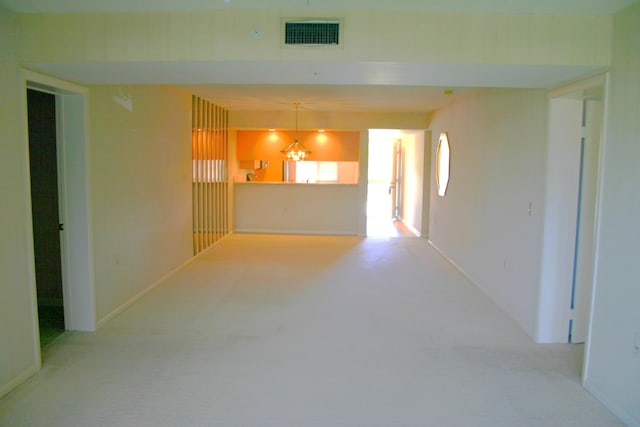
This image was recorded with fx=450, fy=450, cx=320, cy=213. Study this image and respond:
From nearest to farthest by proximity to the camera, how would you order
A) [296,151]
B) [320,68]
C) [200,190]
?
[320,68] < [200,190] < [296,151]

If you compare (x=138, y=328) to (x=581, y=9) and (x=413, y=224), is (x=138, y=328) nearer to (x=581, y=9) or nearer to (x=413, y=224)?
(x=581, y=9)

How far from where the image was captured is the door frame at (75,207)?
3.86m

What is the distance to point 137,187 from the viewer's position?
500 centimetres

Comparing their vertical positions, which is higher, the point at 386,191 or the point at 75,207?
the point at 75,207

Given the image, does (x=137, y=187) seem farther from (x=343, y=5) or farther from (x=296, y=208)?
(x=296, y=208)

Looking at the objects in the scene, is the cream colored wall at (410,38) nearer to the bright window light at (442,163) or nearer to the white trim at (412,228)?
the bright window light at (442,163)

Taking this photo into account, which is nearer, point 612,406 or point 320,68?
point 612,406

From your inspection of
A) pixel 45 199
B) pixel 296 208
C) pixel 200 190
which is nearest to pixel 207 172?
pixel 200 190

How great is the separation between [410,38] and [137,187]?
11.3 feet

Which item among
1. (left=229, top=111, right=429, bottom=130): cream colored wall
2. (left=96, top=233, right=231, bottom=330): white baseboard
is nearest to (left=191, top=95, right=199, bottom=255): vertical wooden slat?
(left=96, top=233, right=231, bottom=330): white baseboard

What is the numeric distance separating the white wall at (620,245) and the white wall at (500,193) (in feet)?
3.00

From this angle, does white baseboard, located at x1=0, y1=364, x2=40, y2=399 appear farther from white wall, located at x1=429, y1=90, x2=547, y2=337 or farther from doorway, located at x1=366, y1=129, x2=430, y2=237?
doorway, located at x1=366, y1=129, x2=430, y2=237

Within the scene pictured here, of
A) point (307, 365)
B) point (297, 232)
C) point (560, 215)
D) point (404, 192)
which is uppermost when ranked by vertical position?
point (560, 215)

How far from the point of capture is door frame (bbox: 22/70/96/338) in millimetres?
3857
